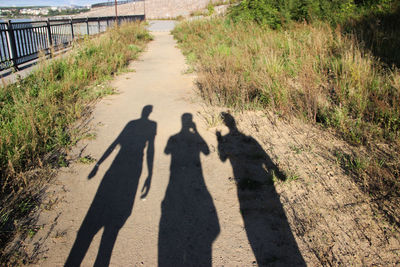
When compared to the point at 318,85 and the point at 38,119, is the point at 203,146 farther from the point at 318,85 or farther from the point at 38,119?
the point at 318,85

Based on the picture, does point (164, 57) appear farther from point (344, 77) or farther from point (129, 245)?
point (129, 245)

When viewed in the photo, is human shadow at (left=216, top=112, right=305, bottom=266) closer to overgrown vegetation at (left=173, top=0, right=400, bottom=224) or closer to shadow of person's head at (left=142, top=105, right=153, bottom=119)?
overgrown vegetation at (left=173, top=0, right=400, bottom=224)

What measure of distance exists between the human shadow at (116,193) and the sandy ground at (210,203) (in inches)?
0.6

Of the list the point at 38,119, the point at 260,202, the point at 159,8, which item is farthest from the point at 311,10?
the point at 159,8

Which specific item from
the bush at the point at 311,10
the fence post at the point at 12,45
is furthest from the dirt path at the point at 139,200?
the bush at the point at 311,10

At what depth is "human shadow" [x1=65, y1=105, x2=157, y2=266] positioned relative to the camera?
10.8 ft

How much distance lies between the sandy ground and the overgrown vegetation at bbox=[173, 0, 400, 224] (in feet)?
1.41

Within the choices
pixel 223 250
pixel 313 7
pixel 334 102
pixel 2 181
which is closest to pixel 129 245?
pixel 223 250

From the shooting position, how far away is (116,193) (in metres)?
4.25

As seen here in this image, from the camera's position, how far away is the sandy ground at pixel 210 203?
320 centimetres

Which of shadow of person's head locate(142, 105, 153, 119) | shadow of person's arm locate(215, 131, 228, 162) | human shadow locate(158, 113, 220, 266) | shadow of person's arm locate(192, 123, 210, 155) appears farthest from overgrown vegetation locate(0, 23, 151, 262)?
shadow of person's arm locate(215, 131, 228, 162)

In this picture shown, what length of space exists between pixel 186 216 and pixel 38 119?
390 cm

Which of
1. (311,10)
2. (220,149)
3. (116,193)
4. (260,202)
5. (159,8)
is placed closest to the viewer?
(260,202)

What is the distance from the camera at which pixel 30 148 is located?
16.4 ft
